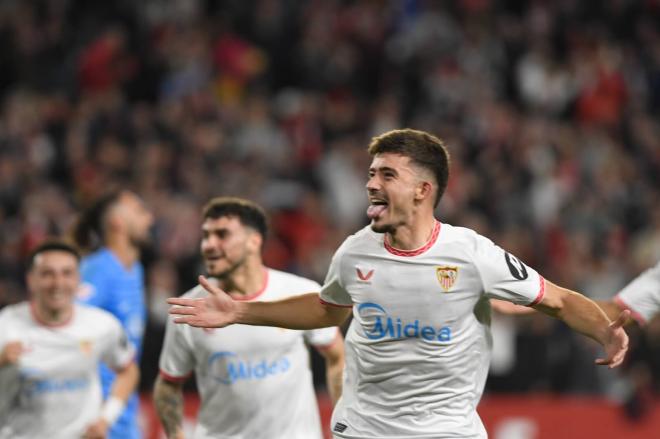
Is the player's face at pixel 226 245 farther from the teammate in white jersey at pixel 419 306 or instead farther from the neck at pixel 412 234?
the neck at pixel 412 234

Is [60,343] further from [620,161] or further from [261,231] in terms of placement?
[620,161]

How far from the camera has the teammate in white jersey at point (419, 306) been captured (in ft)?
18.6

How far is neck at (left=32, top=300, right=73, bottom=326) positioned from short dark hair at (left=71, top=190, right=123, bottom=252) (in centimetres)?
175

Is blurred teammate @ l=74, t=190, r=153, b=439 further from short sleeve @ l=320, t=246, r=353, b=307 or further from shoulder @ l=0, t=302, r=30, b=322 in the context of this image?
short sleeve @ l=320, t=246, r=353, b=307

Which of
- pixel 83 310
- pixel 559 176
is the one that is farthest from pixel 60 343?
pixel 559 176

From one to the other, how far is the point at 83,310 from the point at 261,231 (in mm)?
1401

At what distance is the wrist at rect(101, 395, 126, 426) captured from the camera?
7578 millimetres

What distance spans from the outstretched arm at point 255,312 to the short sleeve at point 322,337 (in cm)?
100

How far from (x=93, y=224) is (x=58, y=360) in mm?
2059

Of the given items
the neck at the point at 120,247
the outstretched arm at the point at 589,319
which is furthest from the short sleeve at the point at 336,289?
the neck at the point at 120,247

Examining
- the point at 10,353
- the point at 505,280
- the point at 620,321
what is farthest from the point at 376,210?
the point at 10,353

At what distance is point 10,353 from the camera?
7164 mm

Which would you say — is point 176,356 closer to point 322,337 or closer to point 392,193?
point 322,337

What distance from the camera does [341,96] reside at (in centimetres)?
1571
